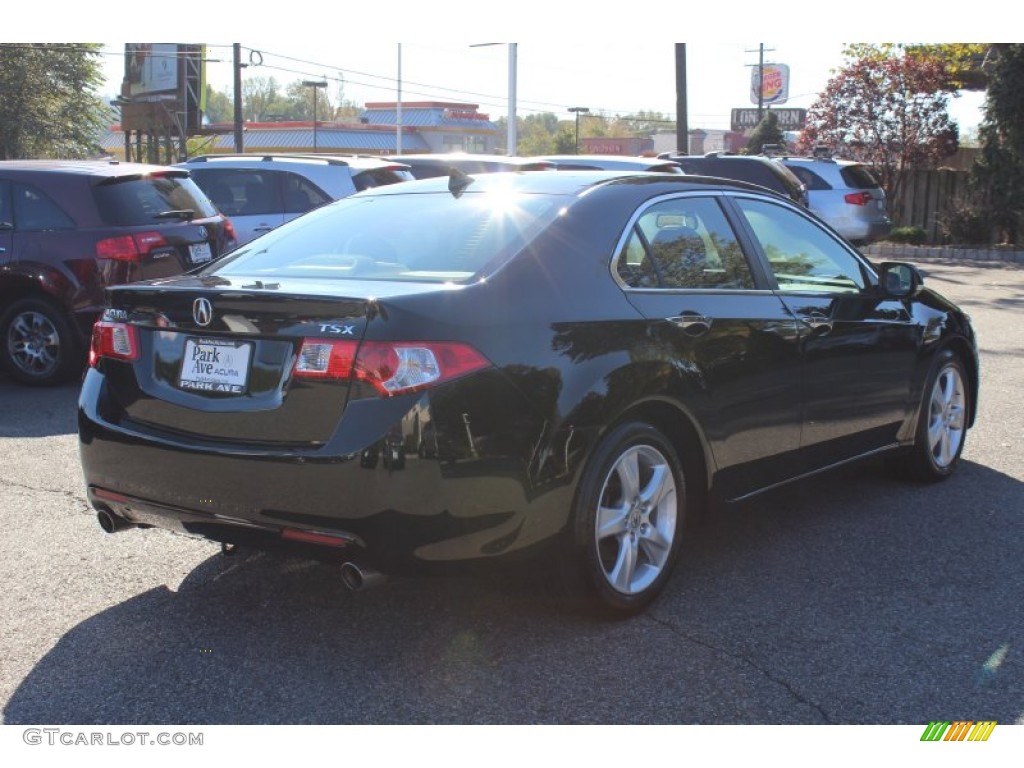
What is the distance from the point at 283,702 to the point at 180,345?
127 cm

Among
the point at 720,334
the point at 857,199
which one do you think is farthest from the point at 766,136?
the point at 720,334

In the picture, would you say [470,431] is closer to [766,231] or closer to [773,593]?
[773,593]

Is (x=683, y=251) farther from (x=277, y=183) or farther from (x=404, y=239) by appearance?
(x=277, y=183)

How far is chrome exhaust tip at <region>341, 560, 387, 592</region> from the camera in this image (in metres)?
3.68

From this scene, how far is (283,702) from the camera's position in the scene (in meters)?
3.57

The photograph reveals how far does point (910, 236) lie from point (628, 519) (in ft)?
76.7

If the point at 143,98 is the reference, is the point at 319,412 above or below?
below

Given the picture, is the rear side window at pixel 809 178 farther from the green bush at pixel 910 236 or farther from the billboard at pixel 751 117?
the billboard at pixel 751 117

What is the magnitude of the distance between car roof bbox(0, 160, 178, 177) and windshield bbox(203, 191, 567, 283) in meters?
4.64

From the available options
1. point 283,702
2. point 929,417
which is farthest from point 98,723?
point 929,417

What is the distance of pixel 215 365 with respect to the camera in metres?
3.92

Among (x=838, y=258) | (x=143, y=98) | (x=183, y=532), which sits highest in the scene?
(x=143, y=98)

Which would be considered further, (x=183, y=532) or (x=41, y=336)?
(x=41, y=336)

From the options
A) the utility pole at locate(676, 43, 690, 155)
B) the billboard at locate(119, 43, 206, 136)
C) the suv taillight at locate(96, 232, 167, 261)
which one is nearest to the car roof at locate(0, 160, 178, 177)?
the suv taillight at locate(96, 232, 167, 261)
